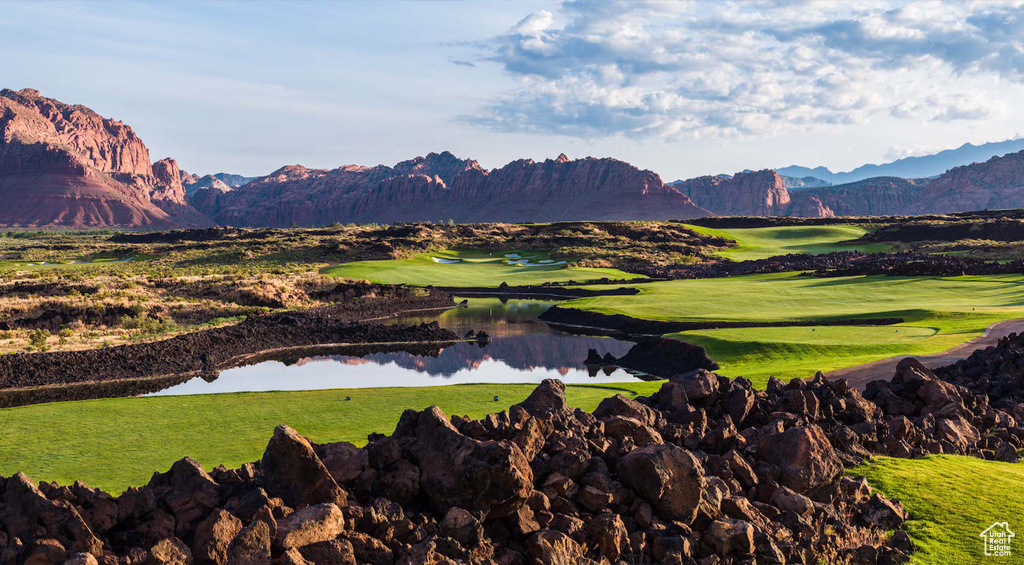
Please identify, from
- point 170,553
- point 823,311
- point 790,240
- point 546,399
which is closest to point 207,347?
point 546,399

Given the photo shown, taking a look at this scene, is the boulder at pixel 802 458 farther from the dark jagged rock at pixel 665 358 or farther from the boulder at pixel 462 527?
the dark jagged rock at pixel 665 358

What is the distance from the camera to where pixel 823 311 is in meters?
39.8

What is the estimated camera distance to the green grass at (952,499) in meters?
8.68

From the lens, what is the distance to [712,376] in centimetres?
1295

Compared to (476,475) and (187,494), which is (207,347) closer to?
(187,494)

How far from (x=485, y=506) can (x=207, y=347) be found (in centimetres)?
2887

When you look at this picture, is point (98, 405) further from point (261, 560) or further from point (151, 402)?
point (261, 560)

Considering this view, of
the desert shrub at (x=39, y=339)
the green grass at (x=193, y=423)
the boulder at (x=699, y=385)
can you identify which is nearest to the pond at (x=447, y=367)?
the green grass at (x=193, y=423)

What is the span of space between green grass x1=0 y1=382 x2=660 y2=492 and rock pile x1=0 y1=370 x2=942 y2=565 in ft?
15.9

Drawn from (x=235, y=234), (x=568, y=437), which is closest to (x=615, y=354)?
(x=568, y=437)

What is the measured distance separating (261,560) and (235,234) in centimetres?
14467

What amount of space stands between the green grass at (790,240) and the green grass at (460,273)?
32.1 metres

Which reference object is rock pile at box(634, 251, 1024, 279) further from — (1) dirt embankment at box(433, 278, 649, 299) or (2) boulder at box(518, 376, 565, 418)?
(2) boulder at box(518, 376, 565, 418)

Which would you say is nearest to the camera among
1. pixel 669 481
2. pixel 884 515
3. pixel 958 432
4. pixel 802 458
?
pixel 669 481
